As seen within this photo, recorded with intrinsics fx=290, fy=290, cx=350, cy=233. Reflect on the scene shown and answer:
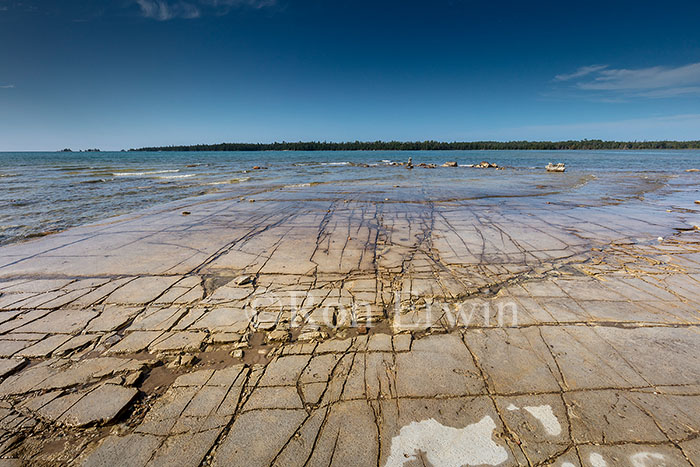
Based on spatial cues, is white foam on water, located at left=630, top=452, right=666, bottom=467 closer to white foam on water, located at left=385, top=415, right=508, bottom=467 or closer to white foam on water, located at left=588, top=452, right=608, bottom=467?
white foam on water, located at left=588, top=452, right=608, bottom=467

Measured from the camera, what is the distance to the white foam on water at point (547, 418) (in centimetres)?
200

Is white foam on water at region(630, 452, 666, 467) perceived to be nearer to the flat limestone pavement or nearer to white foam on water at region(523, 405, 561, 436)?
the flat limestone pavement

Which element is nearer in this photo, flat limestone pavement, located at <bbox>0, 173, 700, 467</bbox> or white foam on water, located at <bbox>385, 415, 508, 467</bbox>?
white foam on water, located at <bbox>385, 415, 508, 467</bbox>

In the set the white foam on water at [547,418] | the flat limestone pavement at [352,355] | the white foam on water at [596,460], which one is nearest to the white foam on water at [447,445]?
the flat limestone pavement at [352,355]

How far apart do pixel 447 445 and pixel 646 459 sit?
1217 mm

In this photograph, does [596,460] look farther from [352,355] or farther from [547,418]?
[352,355]

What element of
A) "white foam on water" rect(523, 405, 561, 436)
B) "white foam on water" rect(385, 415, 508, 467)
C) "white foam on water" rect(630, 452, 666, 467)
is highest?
"white foam on water" rect(523, 405, 561, 436)

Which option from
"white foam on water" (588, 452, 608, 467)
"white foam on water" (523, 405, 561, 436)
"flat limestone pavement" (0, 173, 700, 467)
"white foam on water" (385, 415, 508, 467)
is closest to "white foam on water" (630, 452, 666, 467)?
"flat limestone pavement" (0, 173, 700, 467)

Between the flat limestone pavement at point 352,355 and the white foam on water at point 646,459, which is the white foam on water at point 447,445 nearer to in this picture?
the flat limestone pavement at point 352,355

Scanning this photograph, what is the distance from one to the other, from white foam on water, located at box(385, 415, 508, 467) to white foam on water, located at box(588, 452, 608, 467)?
0.51 meters

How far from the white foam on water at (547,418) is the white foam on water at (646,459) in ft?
1.28

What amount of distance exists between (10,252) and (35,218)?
434cm

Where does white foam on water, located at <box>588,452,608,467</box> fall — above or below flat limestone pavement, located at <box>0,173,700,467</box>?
below

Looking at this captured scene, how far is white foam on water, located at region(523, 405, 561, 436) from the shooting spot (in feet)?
6.57
